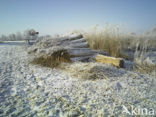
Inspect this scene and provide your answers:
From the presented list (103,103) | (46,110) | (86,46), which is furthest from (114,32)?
(46,110)

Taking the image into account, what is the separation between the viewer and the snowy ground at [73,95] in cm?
71

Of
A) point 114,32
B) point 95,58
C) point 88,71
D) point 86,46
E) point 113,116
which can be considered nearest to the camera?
point 113,116

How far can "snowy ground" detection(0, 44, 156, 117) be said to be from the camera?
712 mm

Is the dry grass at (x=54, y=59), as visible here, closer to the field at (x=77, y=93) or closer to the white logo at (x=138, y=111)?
the field at (x=77, y=93)

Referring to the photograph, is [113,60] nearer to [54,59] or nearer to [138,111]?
[138,111]

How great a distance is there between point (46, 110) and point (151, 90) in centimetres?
101

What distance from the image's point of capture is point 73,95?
35.3 inches

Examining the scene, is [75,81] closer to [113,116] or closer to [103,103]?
[103,103]

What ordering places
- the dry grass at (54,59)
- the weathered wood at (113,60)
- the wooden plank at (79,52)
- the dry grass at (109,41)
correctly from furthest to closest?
the dry grass at (109,41), the wooden plank at (79,52), the dry grass at (54,59), the weathered wood at (113,60)

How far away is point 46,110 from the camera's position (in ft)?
2.36

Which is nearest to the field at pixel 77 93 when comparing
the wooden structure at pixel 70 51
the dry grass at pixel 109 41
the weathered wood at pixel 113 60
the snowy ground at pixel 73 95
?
the snowy ground at pixel 73 95

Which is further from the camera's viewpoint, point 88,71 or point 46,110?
point 88,71

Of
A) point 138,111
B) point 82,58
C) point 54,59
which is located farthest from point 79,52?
point 138,111

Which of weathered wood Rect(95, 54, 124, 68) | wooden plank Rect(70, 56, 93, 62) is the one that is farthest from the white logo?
wooden plank Rect(70, 56, 93, 62)
